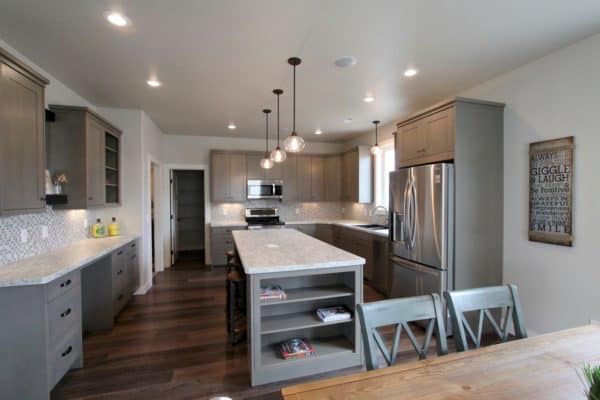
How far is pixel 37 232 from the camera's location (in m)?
2.66

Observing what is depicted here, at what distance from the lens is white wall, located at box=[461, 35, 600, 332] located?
2271mm

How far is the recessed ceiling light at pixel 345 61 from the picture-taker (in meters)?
2.59

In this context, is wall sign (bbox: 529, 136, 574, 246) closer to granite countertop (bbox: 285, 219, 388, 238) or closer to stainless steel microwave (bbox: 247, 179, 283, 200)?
granite countertop (bbox: 285, 219, 388, 238)

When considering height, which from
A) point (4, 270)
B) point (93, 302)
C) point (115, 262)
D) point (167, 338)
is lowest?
point (167, 338)

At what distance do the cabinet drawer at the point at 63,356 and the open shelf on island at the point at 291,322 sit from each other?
56.2 inches

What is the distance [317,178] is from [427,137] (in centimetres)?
343

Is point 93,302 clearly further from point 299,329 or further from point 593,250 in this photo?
point 593,250

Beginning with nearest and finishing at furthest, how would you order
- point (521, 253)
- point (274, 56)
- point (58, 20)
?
point (58, 20)
point (274, 56)
point (521, 253)

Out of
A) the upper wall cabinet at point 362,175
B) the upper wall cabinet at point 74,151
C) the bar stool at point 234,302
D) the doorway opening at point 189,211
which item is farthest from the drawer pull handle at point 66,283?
the doorway opening at point 189,211

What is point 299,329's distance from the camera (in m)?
2.39

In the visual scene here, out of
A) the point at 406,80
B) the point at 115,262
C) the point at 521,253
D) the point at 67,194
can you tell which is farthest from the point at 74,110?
the point at 521,253

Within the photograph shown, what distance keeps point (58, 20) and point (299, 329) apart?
294 centimetres

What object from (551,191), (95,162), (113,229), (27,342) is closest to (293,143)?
(95,162)

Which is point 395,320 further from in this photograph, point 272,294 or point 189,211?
point 189,211
